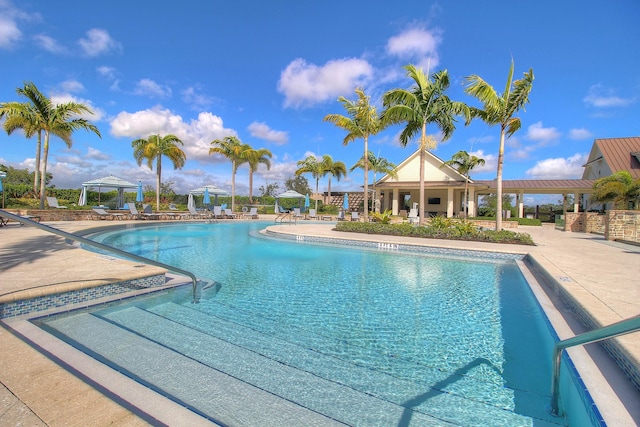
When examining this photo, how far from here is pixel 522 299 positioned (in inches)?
221

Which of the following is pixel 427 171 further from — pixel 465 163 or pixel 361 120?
pixel 361 120

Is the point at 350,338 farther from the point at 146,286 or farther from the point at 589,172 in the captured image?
the point at 589,172

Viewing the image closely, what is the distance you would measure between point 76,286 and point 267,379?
317 cm

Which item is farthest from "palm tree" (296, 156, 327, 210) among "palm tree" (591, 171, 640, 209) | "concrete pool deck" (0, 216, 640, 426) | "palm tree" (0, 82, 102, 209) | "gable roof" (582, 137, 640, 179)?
"concrete pool deck" (0, 216, 640, 426)

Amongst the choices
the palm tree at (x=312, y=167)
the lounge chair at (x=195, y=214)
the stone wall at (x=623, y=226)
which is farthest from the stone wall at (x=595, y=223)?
the lounge chair at (x=195, y=214)

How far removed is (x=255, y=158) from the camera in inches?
1242

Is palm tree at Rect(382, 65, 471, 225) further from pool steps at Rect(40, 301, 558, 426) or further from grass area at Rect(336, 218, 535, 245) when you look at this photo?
pool steps at Rect(40, 301, 558, 426)

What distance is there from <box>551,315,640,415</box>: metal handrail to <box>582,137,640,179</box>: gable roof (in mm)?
30433

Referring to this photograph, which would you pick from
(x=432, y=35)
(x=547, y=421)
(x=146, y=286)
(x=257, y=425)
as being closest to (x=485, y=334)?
(x=547, y=421)

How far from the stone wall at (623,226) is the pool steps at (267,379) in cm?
1477

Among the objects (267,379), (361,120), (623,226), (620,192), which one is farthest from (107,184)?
(620,192)

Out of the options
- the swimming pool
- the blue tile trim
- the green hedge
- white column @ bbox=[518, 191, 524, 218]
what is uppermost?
white column @ bbox=[518, 191, 524, 218]

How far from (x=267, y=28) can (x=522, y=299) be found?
16502mm

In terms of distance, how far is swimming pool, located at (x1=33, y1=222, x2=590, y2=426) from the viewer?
8.30ft
